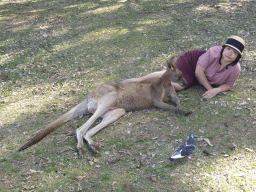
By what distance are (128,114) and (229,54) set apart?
2.24 metres

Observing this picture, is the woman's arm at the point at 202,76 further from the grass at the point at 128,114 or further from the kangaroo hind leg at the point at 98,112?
the kangaroo hind leg at the point at 98,112

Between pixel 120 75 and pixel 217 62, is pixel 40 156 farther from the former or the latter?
pixel 217 62

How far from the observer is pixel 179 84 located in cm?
557

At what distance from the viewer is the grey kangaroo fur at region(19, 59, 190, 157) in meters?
4.58

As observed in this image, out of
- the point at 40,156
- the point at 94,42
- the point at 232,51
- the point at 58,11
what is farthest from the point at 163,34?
the point at 40,156

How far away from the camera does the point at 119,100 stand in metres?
5.00

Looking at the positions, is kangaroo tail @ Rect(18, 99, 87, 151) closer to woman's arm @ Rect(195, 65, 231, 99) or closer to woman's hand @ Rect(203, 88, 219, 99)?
woman's arm @ Rect(195, 65, 231, 99)

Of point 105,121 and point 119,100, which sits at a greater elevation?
point 119,100

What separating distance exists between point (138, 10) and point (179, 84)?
5961 millimetres

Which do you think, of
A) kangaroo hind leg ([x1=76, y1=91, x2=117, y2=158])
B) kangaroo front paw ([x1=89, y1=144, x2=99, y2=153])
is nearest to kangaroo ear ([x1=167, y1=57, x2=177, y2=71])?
kangaroo hind leg ([x1=76, y1=91, x2=117, y2=158])

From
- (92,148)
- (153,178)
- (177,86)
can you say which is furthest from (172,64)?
(153,178)

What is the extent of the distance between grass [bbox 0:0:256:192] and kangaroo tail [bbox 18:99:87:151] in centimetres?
15

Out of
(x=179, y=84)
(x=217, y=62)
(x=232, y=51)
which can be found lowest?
(x=179, y=84)

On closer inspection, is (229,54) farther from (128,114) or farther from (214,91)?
(128,114)
